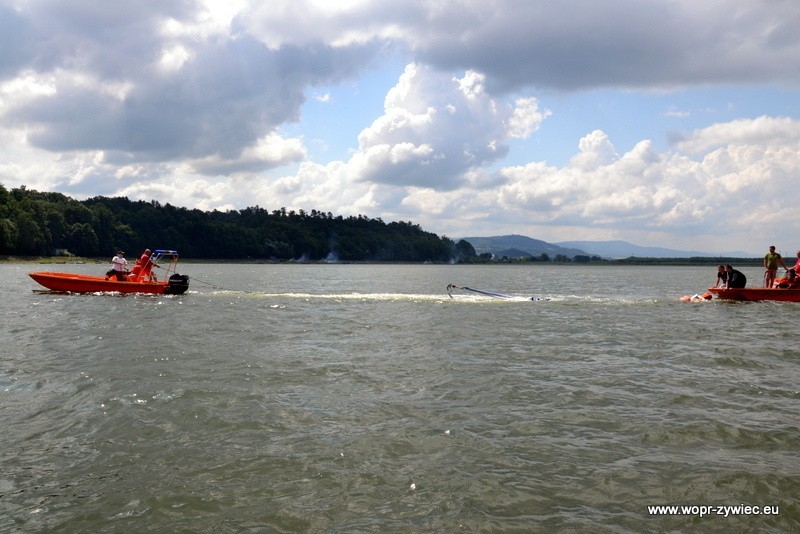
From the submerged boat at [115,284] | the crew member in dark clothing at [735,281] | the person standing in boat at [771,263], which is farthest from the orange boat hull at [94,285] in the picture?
the person standing in boat at [771,263]

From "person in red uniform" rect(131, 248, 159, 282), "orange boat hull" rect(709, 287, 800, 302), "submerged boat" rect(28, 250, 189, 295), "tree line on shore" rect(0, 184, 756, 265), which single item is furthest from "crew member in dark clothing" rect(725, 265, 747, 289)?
"tree line on shore" rect(0, 184, 756, 265)

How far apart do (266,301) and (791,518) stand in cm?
2967

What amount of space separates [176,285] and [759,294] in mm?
31340

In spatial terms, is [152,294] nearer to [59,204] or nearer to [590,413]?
[590,413]

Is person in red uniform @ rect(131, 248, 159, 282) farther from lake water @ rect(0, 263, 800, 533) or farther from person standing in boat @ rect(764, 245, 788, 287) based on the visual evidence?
person standing in boat @ rect(764, 245, 788, 287)

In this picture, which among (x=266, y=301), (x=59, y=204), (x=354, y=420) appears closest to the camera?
(x=354, y=420)

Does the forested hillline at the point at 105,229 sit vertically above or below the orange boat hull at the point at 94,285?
above

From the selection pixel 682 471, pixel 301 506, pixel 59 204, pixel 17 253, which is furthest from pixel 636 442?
pixel 59 204

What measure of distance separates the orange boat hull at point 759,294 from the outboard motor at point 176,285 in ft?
96.0

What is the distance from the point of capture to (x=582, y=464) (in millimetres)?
8008

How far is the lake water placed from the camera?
6.65 meters

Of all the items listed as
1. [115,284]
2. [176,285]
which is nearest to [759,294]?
[176,285]

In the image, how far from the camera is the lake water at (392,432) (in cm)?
665

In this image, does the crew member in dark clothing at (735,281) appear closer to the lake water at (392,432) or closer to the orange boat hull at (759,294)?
the orange boat hull at (759,294)
